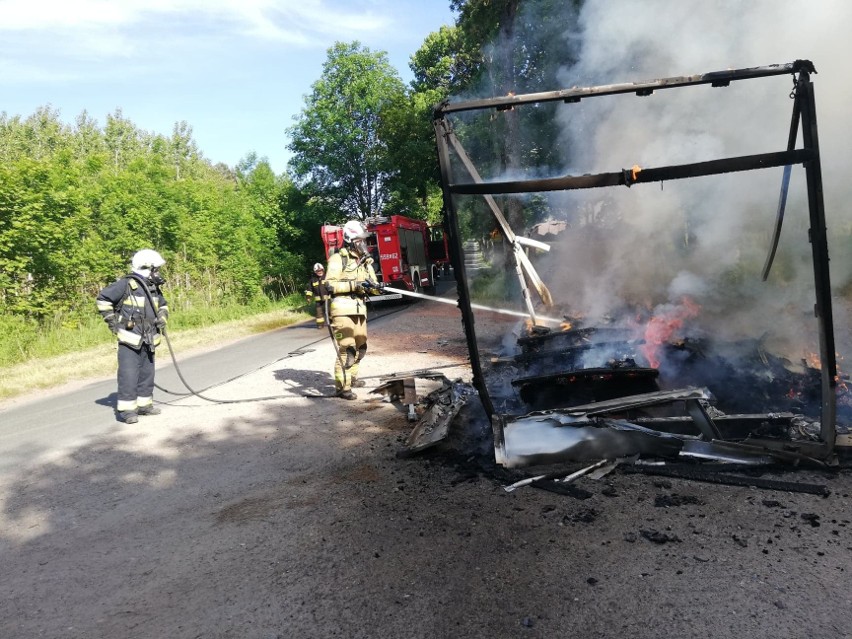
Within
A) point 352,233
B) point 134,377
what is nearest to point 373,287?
point 352,233

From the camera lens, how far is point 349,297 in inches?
268

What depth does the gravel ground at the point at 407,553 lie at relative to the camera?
8.39 ft

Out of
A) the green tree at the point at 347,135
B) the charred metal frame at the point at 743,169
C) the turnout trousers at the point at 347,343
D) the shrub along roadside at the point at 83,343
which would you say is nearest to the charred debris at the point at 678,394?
the charred metal frame at the point at 743,169

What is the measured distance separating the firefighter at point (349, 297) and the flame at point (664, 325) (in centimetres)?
311

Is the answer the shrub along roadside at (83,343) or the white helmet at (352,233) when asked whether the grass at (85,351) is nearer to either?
the shrub along roadside at (83,343)

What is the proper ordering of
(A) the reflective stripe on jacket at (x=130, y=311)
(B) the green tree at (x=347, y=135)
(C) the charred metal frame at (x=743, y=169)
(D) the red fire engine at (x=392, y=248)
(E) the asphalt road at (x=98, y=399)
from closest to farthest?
(C) the charred metal frame at (x=743, y=169) → (E) the asphalt road at (x=98, y=399) → (A) the reflective stripe on jacket at (x=130, y=311) → (D) the red fire engine at (x=392, y=248) → (B) the green tree at (x=347, y=135)

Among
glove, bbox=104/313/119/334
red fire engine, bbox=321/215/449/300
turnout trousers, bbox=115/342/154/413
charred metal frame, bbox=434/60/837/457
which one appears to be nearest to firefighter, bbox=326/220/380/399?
turnout trousers, bbox=115/342/154/413

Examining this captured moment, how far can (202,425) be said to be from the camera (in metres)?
6.33

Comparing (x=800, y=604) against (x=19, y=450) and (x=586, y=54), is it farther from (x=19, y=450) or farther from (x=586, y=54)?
(x=586, y=54)

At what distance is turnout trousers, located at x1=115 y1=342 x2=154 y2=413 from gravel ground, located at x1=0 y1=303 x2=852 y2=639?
1.64m

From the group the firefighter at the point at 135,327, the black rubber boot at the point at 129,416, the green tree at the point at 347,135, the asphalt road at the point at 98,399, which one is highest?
the green tree at the point at 347,135

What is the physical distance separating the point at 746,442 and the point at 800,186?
22.7 feet

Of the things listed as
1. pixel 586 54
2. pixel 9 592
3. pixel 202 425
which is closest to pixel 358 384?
pixel 202 425

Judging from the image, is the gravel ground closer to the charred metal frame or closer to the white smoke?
the charred metal frame
